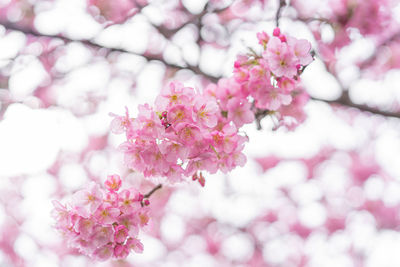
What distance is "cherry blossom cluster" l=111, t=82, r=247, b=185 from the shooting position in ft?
4.75

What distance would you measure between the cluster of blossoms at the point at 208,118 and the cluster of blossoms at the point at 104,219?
0.43ft

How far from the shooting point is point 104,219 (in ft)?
5.00

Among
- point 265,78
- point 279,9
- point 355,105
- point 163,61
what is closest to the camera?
point 265,78

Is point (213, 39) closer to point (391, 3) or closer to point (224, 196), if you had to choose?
point (391, 3)

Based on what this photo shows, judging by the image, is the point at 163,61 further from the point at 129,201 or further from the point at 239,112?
the point at 129,201

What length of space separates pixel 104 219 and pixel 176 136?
40 centimetres

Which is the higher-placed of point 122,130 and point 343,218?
point 122,130

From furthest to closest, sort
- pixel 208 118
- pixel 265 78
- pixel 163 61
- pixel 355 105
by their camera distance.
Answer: pixel 163 61 → pixel 355 105 → pixel 265 78 → pixel 208 118

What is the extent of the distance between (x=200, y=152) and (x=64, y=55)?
8.83ft

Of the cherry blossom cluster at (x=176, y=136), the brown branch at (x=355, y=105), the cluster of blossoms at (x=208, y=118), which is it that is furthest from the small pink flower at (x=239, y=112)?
the brown branch at (x=355, y=105)

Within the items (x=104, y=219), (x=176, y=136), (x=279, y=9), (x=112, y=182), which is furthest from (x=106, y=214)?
(x=279, y=9)

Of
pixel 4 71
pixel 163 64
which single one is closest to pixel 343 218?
pixel 163 64

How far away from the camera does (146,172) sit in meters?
1.61

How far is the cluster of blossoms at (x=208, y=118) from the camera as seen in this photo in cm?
146
